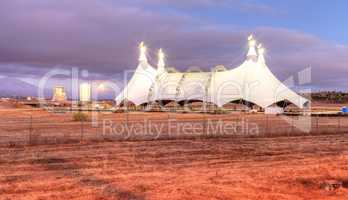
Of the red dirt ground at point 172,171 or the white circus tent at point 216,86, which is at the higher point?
the white circus tent at point 216,86

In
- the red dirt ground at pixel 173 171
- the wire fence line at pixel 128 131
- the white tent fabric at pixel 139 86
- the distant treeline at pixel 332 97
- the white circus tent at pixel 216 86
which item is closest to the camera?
the red dirt ground at pixel 173 171

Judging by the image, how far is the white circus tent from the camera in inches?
2633

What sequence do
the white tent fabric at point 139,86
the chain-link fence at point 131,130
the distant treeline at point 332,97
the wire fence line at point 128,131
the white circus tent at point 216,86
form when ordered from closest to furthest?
the wire fence line at point 128,131, the chain-link fence at point 131,130, the white circus tent at point 216,86, the white tent fabric at point 139,86, the distant treeline at point 332,97

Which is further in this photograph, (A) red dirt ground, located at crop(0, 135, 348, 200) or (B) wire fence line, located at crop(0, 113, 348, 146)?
(B) wire fence line, located at crop(0, 113, 348, 146)

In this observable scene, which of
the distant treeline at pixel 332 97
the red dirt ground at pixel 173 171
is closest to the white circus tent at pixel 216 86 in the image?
the red dirt ground at pixel 173 171

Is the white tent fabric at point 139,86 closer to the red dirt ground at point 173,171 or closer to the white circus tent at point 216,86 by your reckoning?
the white circus tent at point 216,86

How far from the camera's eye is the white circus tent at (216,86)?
66.9 m

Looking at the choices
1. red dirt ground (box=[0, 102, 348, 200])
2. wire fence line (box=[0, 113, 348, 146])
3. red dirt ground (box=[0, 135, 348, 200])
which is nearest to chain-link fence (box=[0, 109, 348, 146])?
wire fence line (box=[0, 113, 348, 146])

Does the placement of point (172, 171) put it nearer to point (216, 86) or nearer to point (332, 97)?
point (216, 86)

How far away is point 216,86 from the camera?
7094 centimetres

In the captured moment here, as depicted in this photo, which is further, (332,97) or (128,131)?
(332,97)

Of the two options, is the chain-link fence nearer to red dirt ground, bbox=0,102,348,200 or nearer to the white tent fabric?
red dirt ground, bbox=0,102,348,200

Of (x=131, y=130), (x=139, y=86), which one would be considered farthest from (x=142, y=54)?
(x=131, y=130)

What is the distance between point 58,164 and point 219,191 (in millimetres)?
5958
